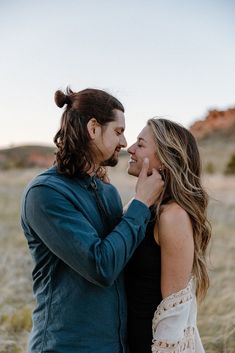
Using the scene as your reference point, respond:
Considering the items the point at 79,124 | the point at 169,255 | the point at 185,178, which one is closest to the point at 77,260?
the point at 169,255

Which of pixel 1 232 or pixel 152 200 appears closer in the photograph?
pixel 152 200

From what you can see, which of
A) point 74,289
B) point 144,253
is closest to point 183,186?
point 144,253

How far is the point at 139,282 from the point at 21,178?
1714cm

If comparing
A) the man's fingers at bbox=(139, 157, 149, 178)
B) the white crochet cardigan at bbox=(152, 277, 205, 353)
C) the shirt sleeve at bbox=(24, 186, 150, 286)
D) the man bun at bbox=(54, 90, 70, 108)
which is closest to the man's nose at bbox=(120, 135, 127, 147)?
the man's fingers at bbox=(139, 157, 149, 178)

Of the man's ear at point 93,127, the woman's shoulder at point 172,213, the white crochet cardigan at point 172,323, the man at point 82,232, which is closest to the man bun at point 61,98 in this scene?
the man at point 82,232

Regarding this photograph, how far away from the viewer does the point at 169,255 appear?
87.4 inches

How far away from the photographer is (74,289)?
2.03 metres

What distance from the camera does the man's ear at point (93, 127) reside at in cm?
219

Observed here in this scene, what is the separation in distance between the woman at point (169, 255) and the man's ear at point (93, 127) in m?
0.25

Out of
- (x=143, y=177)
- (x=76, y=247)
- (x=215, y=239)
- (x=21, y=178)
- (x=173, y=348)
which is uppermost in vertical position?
(x=143, y=177)

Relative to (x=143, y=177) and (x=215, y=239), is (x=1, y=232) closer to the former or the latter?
(x=215, y=239)

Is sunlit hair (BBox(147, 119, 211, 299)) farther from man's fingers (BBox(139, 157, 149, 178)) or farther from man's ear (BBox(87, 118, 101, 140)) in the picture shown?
man's ear (BBox(87, 118, 101, 140))

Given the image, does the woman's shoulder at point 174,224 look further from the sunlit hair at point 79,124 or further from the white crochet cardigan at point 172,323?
the sunlit hair at point 79,124

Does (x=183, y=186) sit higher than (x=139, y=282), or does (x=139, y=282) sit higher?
(x=183, y=186)
